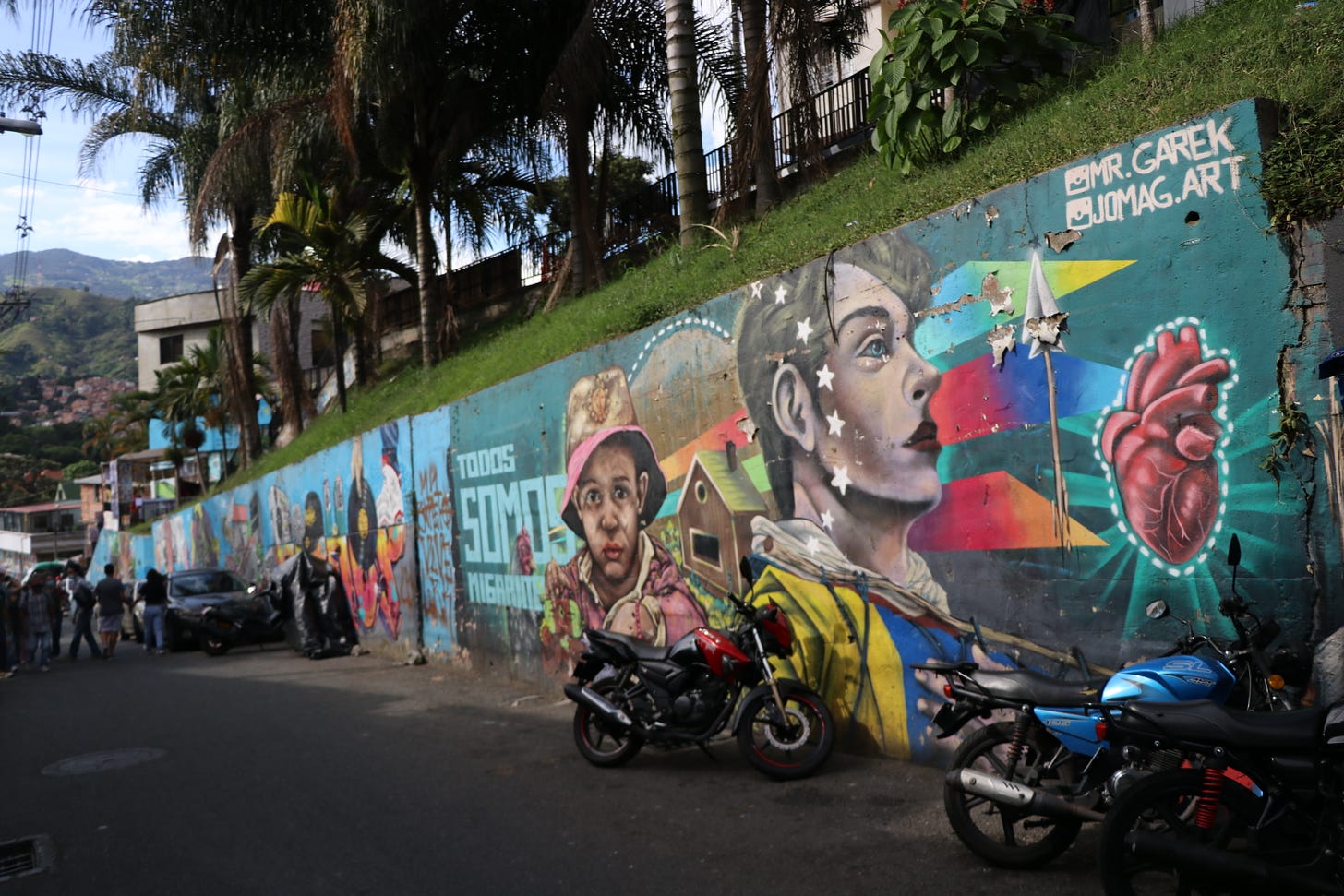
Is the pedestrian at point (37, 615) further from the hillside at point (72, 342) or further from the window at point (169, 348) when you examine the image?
the hillside at point (72, 342)

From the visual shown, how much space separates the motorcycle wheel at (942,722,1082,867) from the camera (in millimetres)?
4793

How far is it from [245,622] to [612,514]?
11315 millimetres

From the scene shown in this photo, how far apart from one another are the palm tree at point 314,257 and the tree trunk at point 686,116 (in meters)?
9.89

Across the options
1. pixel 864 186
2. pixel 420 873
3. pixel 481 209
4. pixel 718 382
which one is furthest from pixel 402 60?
pixel 420 873

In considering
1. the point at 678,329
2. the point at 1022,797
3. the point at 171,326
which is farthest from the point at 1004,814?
the point at 171,326

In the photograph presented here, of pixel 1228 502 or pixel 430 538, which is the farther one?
pixel 430 538

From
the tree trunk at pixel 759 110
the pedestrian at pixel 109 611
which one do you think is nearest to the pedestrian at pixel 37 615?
the pedestrian at pixel 109 611

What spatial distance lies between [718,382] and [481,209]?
47.2 ft

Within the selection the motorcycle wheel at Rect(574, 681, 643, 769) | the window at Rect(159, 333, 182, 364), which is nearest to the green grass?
the motorcycle wheel at Rect(574, 681, 643, 769)

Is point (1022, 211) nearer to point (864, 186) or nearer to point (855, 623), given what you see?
point (855, 623)

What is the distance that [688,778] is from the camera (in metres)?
7.16

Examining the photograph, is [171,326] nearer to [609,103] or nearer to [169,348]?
[169,348]

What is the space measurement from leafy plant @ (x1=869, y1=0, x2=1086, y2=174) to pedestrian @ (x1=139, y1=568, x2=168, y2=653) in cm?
1653

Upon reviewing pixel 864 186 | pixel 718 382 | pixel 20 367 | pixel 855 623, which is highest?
pixel 20 367
